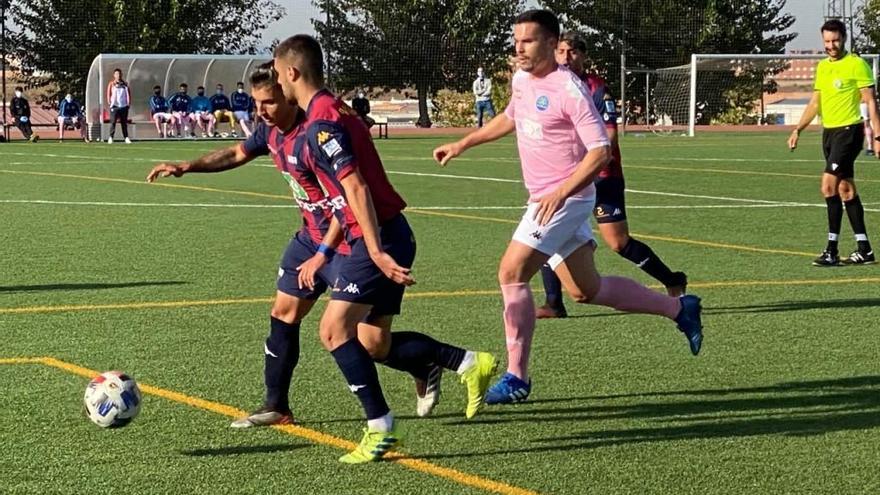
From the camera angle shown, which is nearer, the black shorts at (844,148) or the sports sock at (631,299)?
the sports sock at (631,299)

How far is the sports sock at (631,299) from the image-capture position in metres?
7.95

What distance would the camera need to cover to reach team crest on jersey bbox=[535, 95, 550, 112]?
7.03m

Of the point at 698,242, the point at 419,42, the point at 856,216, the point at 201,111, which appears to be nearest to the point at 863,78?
the point at 856,216

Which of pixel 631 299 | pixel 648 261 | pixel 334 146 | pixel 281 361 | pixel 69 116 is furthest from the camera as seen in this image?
pixel 69 116

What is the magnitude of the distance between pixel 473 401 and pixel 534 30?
1.70m

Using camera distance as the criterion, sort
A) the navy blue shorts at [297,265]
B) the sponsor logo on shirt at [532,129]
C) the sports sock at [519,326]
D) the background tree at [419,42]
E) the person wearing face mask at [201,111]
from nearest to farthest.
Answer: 1. the navy blue shorts at [297,265]
2. the sports sock at [519,326]
3. the sponsor logo on shirt at [532,129]
4. the person wearing face mask at [201,111]
5. the background tree at [419,42]

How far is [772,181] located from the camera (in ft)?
76.3

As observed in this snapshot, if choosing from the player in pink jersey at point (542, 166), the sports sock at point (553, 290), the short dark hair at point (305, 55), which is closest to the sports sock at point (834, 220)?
the sports sock at point (553, 290)

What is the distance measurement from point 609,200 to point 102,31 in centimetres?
4639

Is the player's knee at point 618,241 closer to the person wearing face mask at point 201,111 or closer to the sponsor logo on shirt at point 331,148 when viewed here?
the sponsor logo on shirt at point 331,148

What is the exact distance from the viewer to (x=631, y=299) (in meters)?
8.01

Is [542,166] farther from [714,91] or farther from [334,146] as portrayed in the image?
[714,91]

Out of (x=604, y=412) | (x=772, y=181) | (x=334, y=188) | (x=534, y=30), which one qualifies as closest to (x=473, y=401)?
(x=604, y=412)

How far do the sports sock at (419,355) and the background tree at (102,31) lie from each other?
159ft
